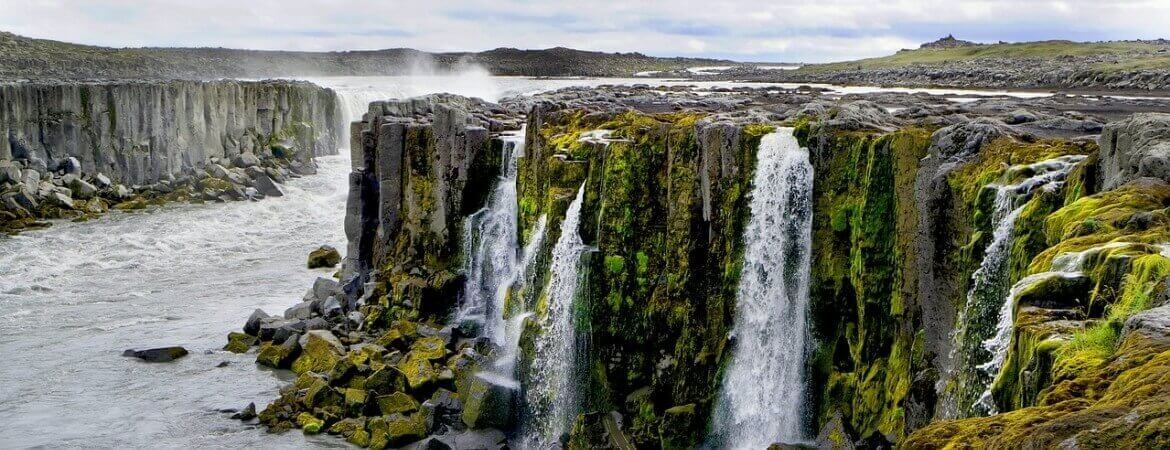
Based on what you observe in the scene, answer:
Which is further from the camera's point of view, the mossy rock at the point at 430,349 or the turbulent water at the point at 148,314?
the mossy rock at the point at 430,349

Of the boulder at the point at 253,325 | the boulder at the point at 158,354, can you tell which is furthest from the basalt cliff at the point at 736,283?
the boulder at the point at 158,354

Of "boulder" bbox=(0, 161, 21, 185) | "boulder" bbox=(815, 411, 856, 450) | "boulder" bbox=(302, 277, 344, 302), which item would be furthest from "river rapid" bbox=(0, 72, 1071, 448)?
"boulder" bbox=(815, 411, 856, 450)

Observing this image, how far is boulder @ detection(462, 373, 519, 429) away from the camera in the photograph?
26.2m

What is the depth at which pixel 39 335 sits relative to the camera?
113 feet

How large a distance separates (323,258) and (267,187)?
1961 centimetres

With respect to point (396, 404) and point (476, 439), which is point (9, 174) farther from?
point (476, 439)

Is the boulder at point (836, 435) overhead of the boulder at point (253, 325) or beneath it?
overhead

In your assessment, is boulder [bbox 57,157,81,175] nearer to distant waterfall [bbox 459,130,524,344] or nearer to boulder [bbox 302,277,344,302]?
boulder [bbox 302,277,344,302]

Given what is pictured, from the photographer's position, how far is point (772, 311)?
2370 cm

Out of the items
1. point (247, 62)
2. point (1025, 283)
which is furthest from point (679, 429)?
point (247, 62)

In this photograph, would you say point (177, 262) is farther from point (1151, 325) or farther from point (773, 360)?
point (1151, 325)

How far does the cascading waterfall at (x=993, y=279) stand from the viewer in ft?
48.8

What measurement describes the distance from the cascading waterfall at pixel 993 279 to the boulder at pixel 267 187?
171ft

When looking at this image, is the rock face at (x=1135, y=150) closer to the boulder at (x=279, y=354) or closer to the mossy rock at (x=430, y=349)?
the mossy rock at (x=430, y=349)
